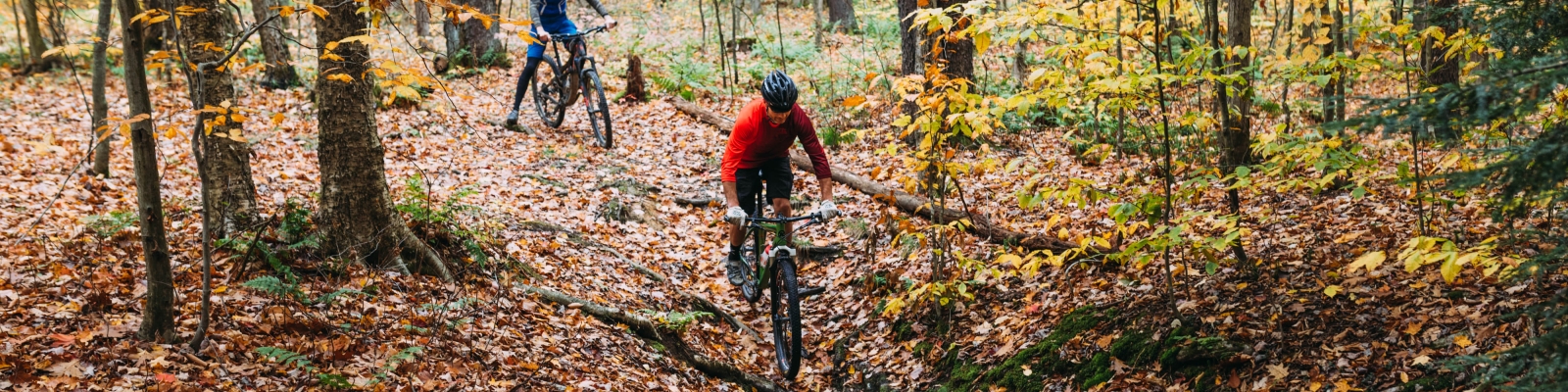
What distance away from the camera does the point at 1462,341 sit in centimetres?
399

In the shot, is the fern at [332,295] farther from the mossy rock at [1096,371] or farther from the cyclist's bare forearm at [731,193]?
the mossy rock at [1096,371]

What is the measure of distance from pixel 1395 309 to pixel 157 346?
6226 millimetres

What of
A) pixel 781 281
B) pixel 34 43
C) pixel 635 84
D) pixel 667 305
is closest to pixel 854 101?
pixel 781 281

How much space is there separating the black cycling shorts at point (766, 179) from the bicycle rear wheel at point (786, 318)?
0.51 m

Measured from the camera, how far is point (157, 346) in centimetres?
403

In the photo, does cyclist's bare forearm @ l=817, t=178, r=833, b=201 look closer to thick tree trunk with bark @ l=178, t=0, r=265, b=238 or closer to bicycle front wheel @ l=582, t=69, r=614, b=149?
thick tree trunk with bark @ l=178, t=0, r=265, b=238

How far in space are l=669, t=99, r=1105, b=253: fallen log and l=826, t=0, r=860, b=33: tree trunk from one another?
30.3 ft

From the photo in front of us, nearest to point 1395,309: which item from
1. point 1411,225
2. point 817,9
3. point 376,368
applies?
point 1411,225

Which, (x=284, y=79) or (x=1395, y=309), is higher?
(x=284, y=79)

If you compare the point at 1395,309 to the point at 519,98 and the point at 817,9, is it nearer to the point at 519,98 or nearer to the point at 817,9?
the point at 519,98

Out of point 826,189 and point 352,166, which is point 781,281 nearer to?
point 826,189

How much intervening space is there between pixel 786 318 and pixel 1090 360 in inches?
83.5

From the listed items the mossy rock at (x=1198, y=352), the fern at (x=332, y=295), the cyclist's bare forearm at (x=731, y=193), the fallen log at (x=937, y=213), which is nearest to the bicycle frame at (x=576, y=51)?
the fallen log at (x=937, y=213)

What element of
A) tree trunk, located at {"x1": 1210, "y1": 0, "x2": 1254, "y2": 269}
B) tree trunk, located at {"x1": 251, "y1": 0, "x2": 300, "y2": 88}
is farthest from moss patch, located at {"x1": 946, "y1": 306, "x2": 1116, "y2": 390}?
tree trunk, located at {"x1": 251, "y1": 0, "x2": 300, "y2": 88}
